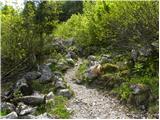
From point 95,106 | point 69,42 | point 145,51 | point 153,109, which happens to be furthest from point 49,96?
point 69,42

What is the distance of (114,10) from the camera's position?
799 inches

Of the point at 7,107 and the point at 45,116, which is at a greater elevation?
the point at 7,107

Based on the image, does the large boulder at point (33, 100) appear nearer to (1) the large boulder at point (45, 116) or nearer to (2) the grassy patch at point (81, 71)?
(1) the large boulder at point (45, 116)

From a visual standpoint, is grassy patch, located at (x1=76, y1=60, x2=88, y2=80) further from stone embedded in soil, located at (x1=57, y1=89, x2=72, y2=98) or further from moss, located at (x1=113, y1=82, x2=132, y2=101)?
moss, located at (x1=113, y1=82, x2=132, y2=101)

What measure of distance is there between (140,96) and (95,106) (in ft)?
7.27

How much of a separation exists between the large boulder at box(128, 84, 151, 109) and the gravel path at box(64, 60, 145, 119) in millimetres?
550

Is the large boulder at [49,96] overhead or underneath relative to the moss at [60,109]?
overhead

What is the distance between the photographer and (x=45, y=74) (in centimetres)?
2147

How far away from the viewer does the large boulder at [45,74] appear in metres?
20.9

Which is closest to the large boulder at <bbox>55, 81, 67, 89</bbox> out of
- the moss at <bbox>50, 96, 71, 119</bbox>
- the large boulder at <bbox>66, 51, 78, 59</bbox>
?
the moss at <bbox>50, 96, 71, 119</bbox>

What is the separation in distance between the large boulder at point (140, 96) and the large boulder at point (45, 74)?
588 centimetres

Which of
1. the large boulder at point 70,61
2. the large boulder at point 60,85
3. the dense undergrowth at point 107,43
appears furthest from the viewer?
the large boulder at point 70,61

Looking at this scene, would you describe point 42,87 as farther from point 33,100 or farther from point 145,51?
point 145,51

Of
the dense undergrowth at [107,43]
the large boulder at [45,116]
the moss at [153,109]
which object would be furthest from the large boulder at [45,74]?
the moss at [153,109]
